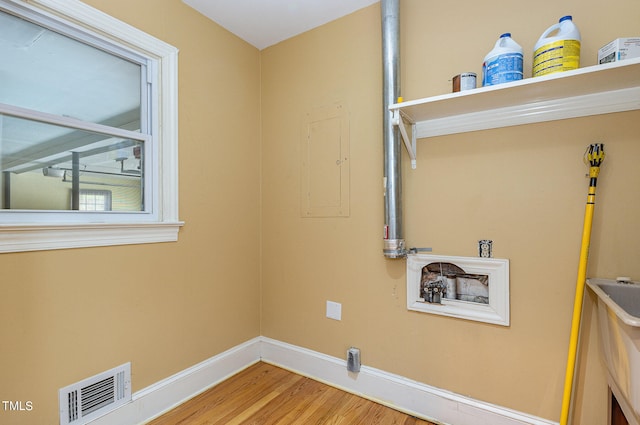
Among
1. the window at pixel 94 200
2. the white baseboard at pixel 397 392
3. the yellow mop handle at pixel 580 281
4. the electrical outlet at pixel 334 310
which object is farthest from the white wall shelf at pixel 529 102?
the window at pixel 94 200

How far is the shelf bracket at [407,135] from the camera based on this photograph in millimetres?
1575

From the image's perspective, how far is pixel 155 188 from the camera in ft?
5.90

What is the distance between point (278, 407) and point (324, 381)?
0.37 meters

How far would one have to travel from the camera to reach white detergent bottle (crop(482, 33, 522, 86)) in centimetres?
132

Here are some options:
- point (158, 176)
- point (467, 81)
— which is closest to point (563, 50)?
point (467, 81)

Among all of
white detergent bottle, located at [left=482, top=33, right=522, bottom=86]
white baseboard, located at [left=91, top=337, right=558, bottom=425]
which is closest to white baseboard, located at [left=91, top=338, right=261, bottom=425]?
white baseboard, located at [left=91, top=337, right=558, bottom=425]

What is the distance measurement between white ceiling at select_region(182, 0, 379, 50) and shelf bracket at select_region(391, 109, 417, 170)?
830mm

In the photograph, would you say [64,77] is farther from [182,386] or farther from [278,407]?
[278,407]

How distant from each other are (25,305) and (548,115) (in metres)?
2.45

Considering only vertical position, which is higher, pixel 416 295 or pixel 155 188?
pixel 155 188

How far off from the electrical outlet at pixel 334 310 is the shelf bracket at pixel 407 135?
3.31ft

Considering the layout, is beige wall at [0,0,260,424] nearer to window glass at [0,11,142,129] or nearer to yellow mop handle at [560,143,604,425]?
window glass at [0,11,142,129]

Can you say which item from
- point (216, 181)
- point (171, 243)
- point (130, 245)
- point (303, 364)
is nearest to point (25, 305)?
point (130, 245)

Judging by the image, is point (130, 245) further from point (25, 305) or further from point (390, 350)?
point (390, 350)
